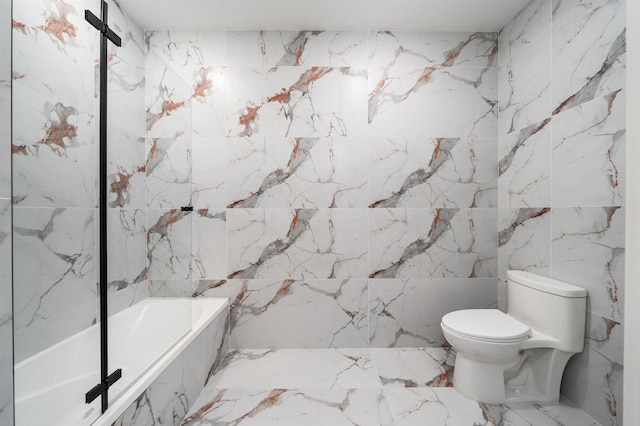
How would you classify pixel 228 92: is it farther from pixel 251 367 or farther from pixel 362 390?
pixel 362 390

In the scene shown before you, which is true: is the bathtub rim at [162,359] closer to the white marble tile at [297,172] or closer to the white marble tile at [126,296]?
the white marble tile at [126,296]

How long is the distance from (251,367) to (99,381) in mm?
1088

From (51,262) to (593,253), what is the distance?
2307 millimetres

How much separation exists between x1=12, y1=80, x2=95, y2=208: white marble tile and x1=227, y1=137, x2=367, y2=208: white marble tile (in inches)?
45.7

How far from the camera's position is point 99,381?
1.03 m

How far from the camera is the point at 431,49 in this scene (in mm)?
2215

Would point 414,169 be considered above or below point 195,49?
below

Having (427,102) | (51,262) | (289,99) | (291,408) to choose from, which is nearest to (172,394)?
(291,408)

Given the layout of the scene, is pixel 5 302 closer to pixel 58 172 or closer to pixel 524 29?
pixel 58 172

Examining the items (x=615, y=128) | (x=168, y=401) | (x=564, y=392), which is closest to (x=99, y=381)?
(x=168, y=401)

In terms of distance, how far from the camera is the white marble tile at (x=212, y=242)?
2.19 m

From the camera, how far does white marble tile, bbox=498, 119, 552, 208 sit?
70.8 inches

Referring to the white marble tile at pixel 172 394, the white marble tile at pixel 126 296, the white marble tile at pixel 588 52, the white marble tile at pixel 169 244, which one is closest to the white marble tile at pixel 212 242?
the white marble tile at pixel 169 244

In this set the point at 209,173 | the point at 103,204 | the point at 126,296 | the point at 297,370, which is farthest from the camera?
the point at 209,173
